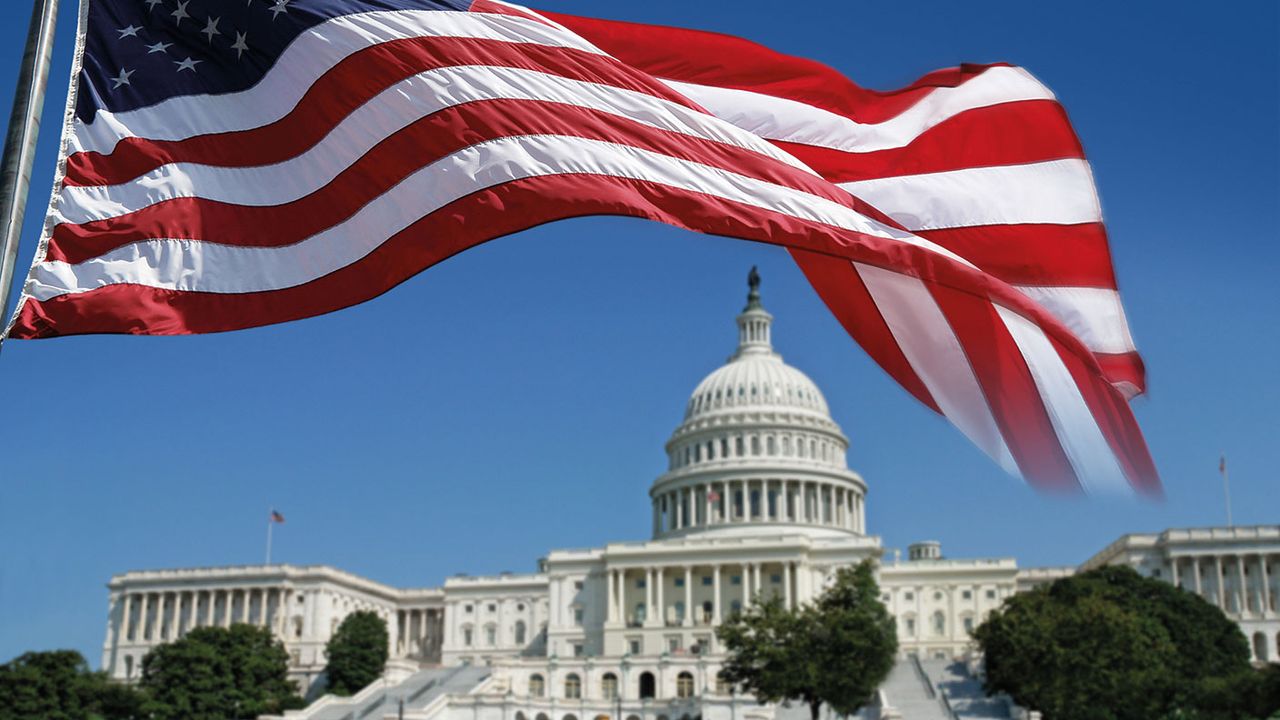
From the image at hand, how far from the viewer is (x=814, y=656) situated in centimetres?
8788

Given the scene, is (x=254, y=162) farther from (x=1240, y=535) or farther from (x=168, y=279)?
(x=1240, y=535)

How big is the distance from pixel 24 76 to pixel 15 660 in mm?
107054

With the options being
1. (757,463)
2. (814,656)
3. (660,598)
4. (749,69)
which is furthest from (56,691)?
(749,69)

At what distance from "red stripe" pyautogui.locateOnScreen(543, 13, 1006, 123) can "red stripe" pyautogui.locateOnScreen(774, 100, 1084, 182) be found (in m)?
0.52

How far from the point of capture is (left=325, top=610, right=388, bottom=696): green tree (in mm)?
138250

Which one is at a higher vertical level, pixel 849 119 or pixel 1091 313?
pixel 849 119

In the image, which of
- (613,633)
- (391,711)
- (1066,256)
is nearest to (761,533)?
(613,633)

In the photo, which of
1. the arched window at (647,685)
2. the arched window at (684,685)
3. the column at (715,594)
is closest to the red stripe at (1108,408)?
the arched window at (684,685)

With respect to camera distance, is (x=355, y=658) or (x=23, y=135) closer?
(x=23, y=135)

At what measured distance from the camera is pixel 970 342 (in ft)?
49.2

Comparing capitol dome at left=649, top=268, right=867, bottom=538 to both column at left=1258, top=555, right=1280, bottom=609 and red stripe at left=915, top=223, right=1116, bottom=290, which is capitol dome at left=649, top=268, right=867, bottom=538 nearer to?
column at left=1258, top=555, right=1280, bottom=609

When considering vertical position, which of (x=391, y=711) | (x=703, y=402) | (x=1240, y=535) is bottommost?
(x=391, y=711)

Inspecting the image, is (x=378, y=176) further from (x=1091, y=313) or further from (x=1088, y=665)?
(x=1088, y=665)

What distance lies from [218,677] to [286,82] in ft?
385
